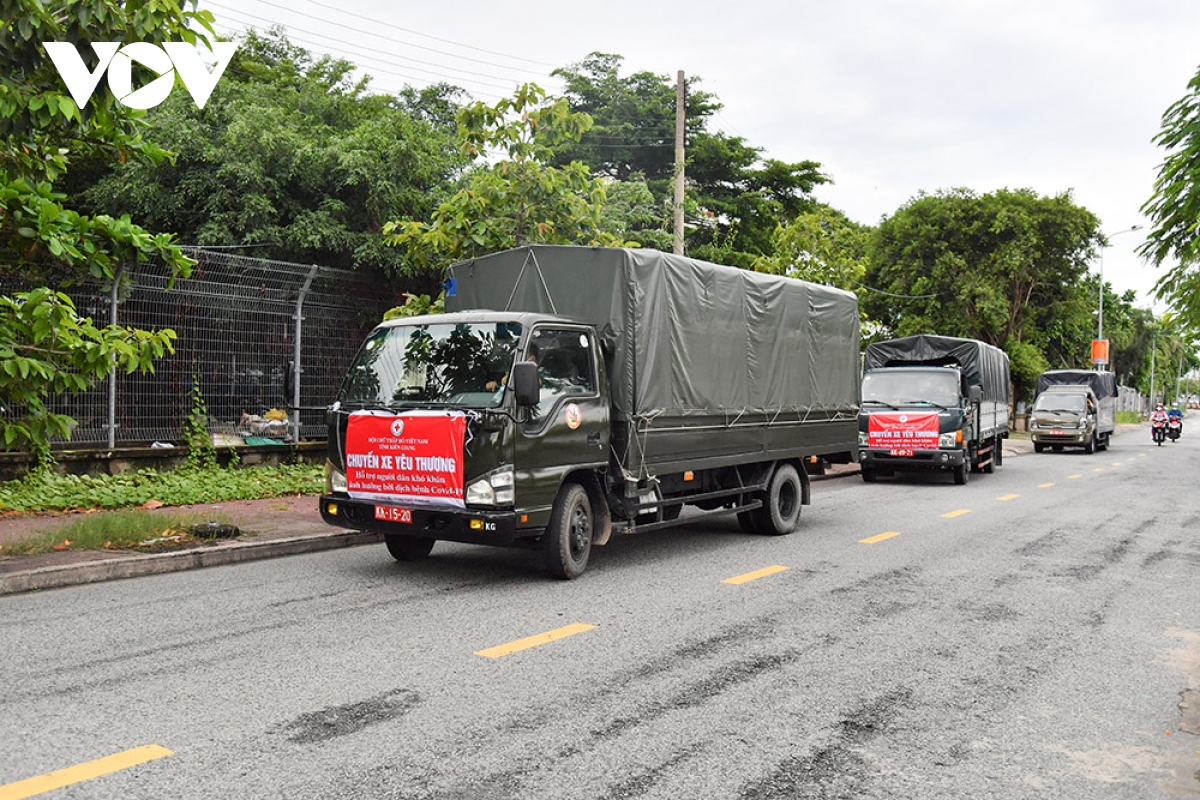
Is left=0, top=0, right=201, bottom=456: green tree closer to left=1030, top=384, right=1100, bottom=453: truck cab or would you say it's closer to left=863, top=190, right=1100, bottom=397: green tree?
left=1030, top=384, right=1100, bottom=453: truck cab

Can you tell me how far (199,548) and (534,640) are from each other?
14.1ft

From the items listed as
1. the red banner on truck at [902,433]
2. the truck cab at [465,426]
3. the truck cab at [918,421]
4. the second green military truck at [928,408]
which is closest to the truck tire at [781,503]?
the truck cab at [465,426]

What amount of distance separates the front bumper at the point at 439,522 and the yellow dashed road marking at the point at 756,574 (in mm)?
2061

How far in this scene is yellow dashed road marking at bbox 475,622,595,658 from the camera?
234 inches

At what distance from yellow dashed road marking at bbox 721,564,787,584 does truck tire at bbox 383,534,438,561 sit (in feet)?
9.41

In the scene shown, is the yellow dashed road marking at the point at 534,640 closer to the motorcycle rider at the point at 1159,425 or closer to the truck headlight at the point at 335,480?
the truck headlight at the point at 335,480

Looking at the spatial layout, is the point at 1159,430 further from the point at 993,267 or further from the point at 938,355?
the point at 938,355

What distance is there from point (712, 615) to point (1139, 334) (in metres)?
84.2

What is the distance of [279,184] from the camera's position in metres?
16.2

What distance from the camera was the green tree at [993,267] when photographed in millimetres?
37062

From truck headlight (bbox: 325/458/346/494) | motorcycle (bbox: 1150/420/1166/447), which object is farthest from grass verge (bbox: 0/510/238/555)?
motorcycle (bbox: 1150/420/1166/447)

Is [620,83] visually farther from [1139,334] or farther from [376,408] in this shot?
[1139,334]

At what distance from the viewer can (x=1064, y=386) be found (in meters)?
32.5

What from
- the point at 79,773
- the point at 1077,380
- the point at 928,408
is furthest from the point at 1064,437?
the point at 79,773
